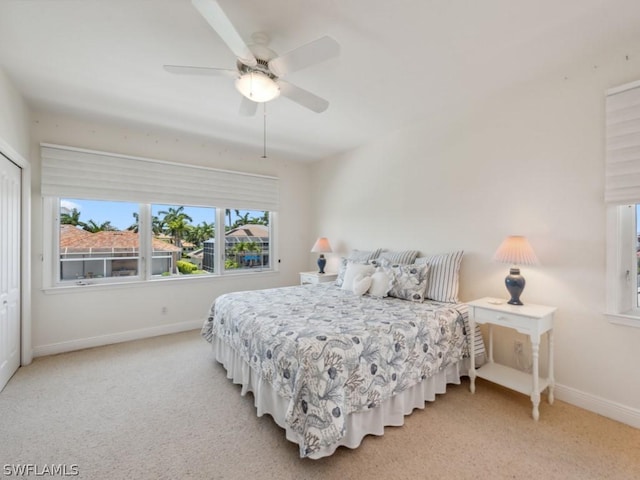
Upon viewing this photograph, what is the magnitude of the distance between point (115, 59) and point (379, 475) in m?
3.34

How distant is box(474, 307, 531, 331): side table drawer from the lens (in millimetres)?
2195

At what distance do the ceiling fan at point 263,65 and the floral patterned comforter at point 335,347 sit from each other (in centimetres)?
166

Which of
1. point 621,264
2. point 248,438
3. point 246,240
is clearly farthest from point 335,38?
point 246,240

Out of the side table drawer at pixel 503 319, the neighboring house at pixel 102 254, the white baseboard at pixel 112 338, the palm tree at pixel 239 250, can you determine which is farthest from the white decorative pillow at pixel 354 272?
the neighboring house at pixel 102 254

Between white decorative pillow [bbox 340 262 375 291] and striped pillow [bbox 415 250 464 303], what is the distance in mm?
616

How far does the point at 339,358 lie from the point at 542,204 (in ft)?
7.09

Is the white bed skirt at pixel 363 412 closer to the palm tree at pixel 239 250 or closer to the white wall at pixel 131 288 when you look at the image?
the white wall at pixel 131 288

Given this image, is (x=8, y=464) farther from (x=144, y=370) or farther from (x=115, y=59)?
(x=115, y=59)

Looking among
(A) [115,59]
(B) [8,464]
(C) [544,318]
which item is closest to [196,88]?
(A) [115,59]

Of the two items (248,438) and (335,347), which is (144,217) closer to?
(248,438)

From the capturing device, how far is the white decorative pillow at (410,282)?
2820 millimetres

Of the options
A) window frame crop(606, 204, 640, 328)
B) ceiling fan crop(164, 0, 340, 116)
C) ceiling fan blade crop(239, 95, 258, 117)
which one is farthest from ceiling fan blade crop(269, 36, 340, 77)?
window frame crop(606, 204, 640, 328)

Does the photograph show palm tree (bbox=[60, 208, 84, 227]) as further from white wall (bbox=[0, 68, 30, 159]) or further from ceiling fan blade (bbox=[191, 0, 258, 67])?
ceiling fan blade (bbox=[191, 0, 258, 67])

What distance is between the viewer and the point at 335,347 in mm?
1786
